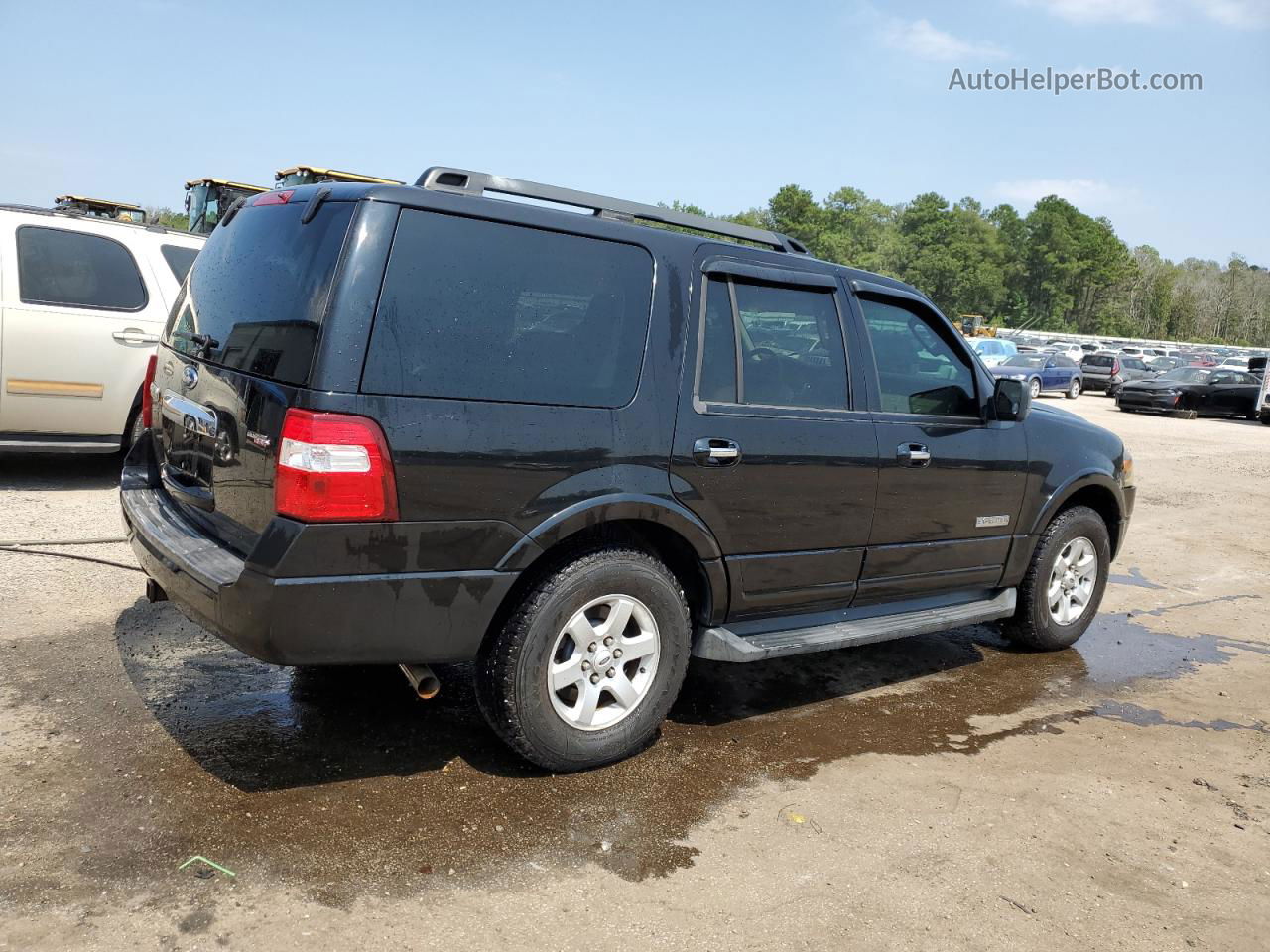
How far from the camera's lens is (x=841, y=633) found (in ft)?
13.9

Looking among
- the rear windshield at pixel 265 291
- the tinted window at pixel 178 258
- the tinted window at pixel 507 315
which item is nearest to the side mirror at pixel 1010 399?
the tinted window at pixel 507 315

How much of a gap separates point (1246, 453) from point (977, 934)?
55.4 feet

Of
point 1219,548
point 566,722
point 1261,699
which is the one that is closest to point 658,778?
point 566,722

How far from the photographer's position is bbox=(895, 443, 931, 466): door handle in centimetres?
438

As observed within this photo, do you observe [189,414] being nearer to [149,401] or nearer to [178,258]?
[149,401]

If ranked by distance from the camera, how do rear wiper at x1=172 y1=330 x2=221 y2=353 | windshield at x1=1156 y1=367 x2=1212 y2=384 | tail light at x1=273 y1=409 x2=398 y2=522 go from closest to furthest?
1. tail light at x1=273 y1=409 x2=398 y2=522
2. rear wiper at x1=172 y1=330 x2=221 y2=353
3. windshield at x1=1156 y1=367 x2=1212 y2=384

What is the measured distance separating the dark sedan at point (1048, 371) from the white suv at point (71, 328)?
85.9ft

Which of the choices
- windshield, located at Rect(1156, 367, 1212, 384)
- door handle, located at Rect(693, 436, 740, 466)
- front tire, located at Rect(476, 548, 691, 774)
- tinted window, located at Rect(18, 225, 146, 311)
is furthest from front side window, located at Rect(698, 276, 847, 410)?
windshield, located at Rect(1156, 367, 1212, 384)

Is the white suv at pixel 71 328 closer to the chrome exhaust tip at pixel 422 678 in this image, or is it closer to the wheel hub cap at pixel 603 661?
the chrome exhaust tip at pixel 422 678

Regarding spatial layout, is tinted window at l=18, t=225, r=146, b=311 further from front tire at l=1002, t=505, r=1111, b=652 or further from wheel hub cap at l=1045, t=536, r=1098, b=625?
wheel hub cap at l=1045, t=536, r=1098, b=625

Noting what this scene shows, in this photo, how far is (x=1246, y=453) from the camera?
55.3ft

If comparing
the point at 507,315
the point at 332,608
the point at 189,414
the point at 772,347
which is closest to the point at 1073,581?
the point at 772,347

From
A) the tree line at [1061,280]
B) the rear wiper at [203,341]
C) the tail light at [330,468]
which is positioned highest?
the tree line at [1061,280]

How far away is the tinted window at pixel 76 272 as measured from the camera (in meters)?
7.16
